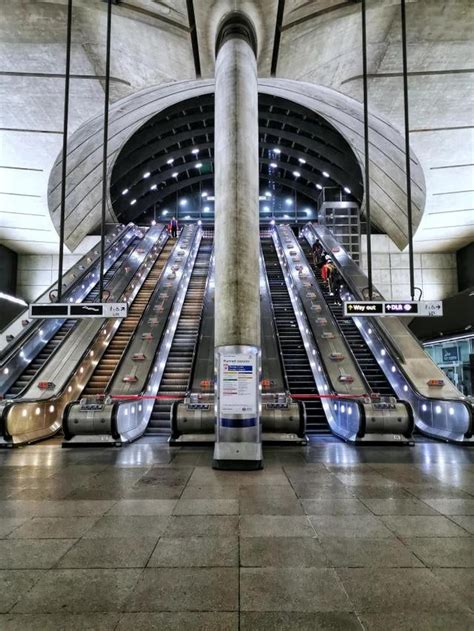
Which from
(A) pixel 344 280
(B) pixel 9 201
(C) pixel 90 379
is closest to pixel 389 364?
(A) pixel 344 280

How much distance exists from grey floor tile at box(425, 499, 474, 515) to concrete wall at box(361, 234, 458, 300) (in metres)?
20.0

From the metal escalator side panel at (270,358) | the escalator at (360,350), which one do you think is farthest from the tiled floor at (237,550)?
the escalator at (360,350)

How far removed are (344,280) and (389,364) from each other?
676 centimetres

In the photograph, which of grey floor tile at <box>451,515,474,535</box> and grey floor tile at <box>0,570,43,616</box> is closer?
grey floor tile at <box>0,570,43,616</box>

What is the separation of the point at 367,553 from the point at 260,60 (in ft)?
40.1

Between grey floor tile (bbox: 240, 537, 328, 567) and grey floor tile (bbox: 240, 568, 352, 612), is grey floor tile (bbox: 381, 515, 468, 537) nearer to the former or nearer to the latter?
grey floor tile (bbox: 240, 537, 328, 567)

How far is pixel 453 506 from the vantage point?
488 cm

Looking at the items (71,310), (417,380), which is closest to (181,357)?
(71,310)

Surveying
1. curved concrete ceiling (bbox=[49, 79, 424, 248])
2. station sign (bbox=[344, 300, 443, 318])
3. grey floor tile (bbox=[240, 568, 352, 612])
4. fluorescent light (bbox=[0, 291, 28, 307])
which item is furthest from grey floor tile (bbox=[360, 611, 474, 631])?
fluorescent light (bbox=[0, 291, 28, 307])

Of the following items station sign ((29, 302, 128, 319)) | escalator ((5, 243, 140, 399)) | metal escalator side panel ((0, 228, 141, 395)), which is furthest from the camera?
metal escalator side panel ((0, 228, 141, 395))

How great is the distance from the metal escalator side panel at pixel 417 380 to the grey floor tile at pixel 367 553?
684cm

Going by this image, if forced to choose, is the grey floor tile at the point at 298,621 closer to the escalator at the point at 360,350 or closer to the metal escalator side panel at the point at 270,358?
the metal escalator side panel at the point at 270,358

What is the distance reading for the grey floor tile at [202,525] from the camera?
400 centimetres

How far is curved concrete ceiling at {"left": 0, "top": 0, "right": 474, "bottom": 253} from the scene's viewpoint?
10.6m
